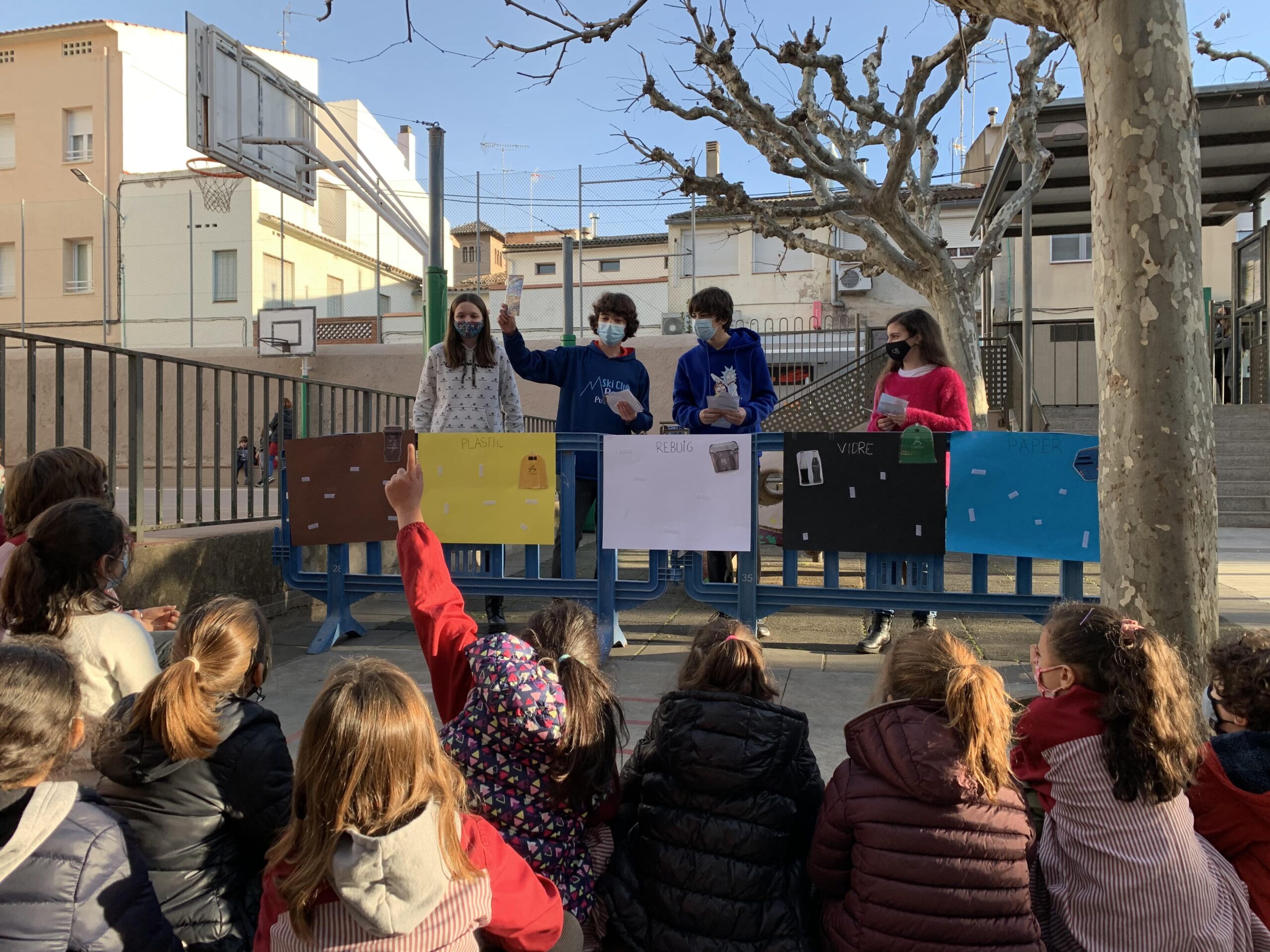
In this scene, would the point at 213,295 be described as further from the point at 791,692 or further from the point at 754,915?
the point at 754,915

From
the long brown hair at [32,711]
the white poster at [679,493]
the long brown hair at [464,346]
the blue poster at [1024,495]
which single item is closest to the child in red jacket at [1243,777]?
the long brown hair at [32,711]

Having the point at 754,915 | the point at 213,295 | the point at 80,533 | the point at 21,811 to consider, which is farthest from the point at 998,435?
the point at 213,295

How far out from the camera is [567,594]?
5.66 meters

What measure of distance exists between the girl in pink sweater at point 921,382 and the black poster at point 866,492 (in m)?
0.15

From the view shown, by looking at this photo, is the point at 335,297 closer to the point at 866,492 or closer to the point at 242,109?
the point at 242,109

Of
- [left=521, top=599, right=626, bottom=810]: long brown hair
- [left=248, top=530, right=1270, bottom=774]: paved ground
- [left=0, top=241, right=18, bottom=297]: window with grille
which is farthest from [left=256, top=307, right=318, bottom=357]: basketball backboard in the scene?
[left=0, top=241, right=18, bottom=297]: window with grille

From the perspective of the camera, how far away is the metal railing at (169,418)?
17.9 feet

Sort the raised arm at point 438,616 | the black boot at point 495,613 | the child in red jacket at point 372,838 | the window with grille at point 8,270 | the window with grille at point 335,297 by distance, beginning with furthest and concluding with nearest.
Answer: the window with grille at point 335,297
the window with grille at point 8,270
the black boot at point 495,613
the raised arm at point 438,616
the child in red jacket at point 372,838

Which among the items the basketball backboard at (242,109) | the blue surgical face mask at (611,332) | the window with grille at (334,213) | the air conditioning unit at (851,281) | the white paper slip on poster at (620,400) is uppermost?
the window with grille at (334,213)

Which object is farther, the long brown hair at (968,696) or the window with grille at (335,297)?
the window with grille at (335,297)

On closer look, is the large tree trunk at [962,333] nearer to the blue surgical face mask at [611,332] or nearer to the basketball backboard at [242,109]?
the blue surgical face mask at [611,332]

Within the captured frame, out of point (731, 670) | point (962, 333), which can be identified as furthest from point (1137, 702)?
point (962, 333)

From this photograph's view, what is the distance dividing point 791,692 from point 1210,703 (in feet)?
7.57

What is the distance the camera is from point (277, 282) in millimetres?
29984
